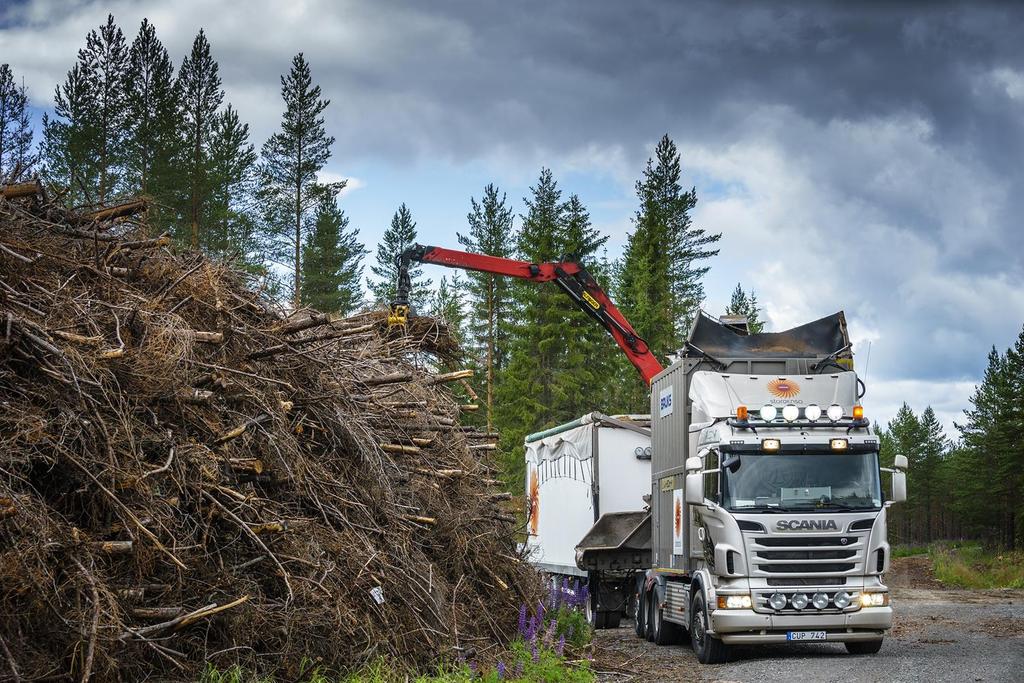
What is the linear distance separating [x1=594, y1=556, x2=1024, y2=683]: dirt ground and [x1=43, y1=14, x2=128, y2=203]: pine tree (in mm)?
22009

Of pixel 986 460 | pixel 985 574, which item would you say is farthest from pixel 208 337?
pixel 986 460

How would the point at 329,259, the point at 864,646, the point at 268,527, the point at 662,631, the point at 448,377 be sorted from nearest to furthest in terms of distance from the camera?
the point at 268,527
the point at 864,646
the point at 448,377
the point at 662,631
the point at 329,259

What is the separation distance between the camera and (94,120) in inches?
1293

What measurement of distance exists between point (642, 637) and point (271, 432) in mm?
9690

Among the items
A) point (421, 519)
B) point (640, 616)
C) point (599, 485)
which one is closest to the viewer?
point (421, 519)

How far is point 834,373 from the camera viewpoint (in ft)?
49.0

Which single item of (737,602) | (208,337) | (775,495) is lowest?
(737,602)

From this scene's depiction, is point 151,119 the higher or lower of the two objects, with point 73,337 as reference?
higher

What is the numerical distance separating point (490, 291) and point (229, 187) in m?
15.9

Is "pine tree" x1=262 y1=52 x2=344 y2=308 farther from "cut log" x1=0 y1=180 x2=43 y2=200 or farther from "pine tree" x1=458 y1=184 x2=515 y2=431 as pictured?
"cut log" x1=0 y1=180 x2=43 y2=200

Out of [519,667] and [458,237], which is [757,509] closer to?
[519,667]

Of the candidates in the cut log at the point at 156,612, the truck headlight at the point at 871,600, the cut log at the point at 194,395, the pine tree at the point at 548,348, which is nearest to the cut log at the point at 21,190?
the cut log at the point at 194,395

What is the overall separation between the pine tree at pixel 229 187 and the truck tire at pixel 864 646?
949 inches

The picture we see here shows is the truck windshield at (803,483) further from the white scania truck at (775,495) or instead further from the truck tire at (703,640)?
the truck tire at (703,640)
